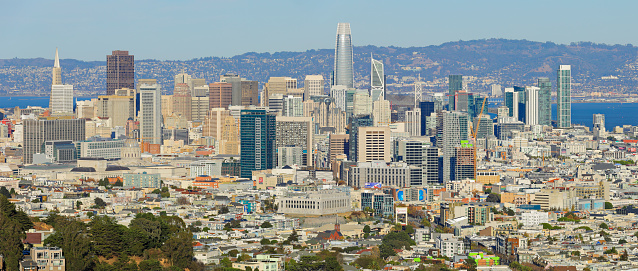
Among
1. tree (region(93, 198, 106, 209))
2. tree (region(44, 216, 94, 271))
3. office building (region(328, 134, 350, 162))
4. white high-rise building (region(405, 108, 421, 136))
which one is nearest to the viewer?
tree (region(44, 216, 94, 271))

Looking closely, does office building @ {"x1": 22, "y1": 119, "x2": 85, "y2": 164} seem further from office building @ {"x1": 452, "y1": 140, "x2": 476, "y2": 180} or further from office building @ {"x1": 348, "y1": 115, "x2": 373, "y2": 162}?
office building @ {"x1": 452, "y1": 140, "x2": 476, "y2": 180}

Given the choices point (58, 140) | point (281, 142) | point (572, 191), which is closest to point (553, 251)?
point (572, 191)

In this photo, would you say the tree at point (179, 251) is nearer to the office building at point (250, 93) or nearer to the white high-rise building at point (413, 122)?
the white high-rise building at point (413, 122)

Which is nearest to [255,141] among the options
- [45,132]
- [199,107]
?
[45,132]

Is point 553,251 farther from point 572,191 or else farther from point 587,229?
point 572,191

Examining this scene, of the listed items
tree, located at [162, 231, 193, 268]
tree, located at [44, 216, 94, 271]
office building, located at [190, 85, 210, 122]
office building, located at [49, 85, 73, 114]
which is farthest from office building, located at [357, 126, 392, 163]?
tree, located at [44, 216, 94, 271]

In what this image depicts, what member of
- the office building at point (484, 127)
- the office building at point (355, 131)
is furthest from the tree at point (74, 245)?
the office building at point (484, 127)

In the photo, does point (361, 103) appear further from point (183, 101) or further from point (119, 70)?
point (119, 70)
